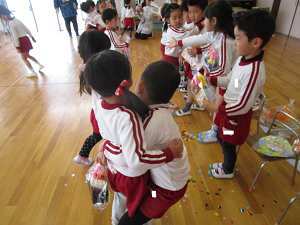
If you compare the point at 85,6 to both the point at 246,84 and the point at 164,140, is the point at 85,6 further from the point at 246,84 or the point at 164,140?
the point at 164,140

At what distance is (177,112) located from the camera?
8.47ft

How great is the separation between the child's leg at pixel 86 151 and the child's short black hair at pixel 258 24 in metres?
1.37

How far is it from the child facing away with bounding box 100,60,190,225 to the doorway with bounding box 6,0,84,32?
8082 mm

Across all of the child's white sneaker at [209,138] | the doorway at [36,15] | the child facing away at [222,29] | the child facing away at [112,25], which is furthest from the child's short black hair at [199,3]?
the doorway at [36,15]

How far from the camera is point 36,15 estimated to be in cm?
888

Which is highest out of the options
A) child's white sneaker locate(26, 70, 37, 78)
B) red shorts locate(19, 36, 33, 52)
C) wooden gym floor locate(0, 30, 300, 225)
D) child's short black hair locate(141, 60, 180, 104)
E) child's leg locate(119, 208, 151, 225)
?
child's short black hair locate(141, 60, 180, 104)

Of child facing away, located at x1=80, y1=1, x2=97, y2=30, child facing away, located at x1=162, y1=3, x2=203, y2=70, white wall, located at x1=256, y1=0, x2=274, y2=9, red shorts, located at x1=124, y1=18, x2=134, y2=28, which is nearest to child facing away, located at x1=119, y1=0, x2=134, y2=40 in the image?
red shorts, located at x1=124, y1=18, x2=134, y2=28

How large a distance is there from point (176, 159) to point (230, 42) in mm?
1184

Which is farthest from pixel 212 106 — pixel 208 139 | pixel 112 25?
pixel 112 25

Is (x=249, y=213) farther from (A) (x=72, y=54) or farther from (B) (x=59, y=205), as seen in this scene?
(A) (x=72, y=54)

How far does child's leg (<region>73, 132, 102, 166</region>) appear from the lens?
172 centimetres

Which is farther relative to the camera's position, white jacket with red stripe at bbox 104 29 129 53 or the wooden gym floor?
white jacket with red stripe at bbox 104 29 129 53

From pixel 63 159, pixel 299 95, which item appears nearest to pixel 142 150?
pixel 63 159

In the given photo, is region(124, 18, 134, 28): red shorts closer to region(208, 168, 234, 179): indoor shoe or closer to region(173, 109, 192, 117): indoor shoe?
region(173, 109, 192, 117): indoor shoe
